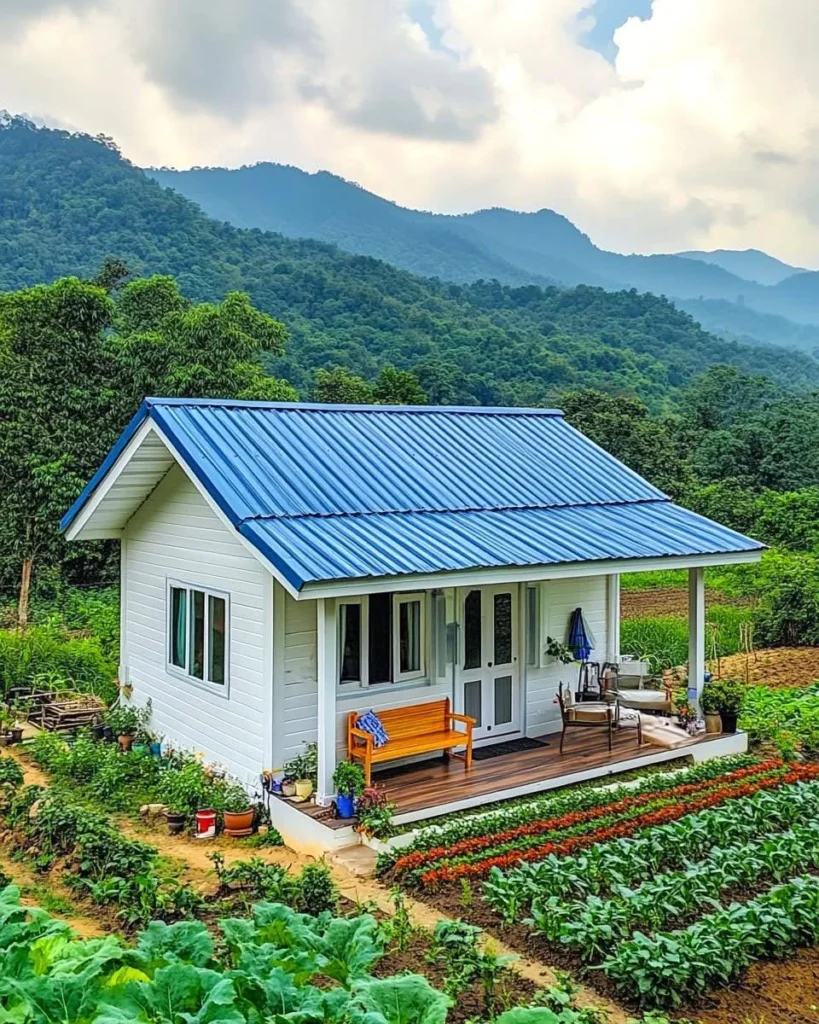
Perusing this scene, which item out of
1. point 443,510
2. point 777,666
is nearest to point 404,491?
point 443,510

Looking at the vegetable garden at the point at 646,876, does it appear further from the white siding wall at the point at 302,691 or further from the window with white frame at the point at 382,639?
the window with white frame at the point at 382,639

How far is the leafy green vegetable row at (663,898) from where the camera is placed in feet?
20.7

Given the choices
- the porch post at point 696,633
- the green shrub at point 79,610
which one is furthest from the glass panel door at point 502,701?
the green shrub at point 79,610

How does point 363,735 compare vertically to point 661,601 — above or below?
above

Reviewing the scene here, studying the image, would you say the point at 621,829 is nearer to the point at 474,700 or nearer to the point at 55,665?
the point at 474,700

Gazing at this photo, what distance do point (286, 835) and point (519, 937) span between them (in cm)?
295

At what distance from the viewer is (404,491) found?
1092 cm

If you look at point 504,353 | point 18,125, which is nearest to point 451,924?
point 504,353

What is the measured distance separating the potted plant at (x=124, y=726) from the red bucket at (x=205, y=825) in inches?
110

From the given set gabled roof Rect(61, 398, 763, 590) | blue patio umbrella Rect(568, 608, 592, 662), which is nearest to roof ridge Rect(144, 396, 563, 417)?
gabled roof Rect(61, 398, 763, 590)

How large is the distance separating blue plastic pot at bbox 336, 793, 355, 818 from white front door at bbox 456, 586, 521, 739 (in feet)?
7.88

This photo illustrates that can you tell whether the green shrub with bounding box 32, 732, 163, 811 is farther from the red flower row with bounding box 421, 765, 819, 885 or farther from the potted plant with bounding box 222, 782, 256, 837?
the red flower row with bounding box 421, 765, 819, 885

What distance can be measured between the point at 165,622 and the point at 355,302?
44140 mm

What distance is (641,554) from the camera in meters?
10.6
